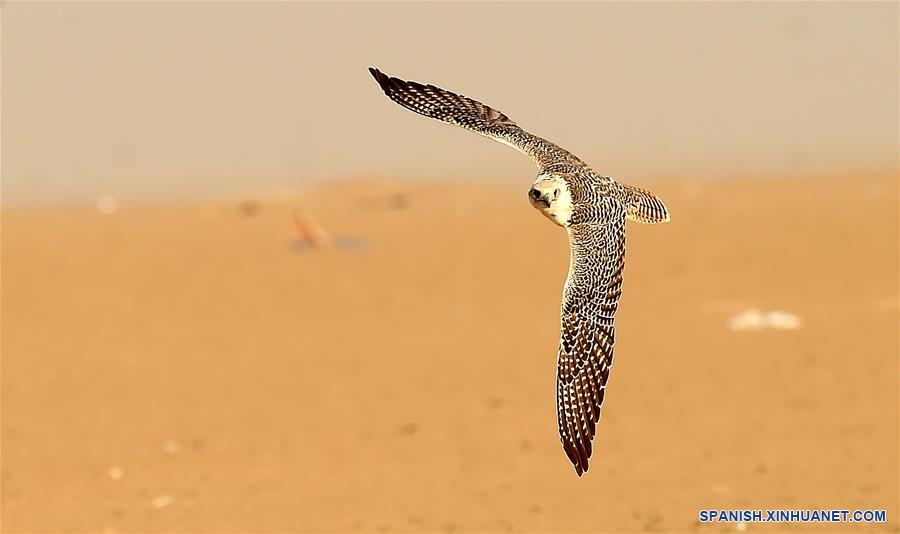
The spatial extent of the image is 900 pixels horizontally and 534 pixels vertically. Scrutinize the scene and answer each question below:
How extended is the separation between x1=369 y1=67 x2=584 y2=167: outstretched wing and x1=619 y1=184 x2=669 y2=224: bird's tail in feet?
1.18

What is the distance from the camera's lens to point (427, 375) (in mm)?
19359

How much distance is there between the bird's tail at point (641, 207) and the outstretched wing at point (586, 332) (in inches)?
15.0

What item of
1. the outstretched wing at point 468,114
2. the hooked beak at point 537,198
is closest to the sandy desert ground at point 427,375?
the outstretched wing at point 468,114

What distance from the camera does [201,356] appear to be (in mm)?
20703

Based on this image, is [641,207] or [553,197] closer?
[553,197]

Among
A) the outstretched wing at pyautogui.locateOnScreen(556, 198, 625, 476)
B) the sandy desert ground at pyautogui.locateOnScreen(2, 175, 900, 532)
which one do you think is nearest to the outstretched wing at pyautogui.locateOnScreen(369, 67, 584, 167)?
the outstretched wing at pyautogui.locateOnScreen(556, 198, 625, 476)

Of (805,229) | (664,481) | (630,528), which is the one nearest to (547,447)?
(664,481)

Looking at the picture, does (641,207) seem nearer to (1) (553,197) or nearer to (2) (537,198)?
(1) (553,197)

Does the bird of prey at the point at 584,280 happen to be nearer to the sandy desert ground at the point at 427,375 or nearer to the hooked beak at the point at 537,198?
the hooked beak at the point at 537,198

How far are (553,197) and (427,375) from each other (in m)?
11.5

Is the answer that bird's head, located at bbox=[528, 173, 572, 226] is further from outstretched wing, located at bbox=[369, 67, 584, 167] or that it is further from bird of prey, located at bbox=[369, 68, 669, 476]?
outstretched wing, located at bbox=[369, 67, 584, 167]

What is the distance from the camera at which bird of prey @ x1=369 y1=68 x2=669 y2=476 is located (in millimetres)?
8016

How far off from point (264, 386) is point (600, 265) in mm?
11574

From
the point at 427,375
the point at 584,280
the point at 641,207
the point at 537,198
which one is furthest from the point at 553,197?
the point at 427,375
